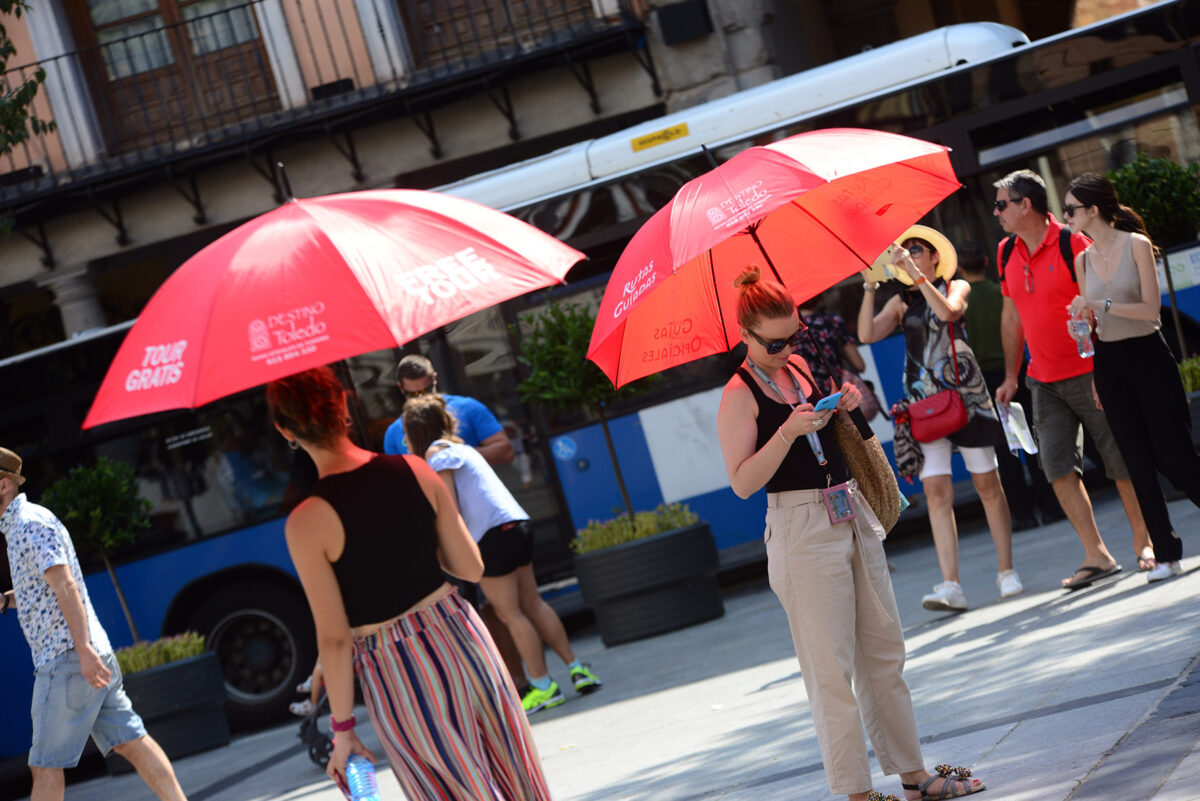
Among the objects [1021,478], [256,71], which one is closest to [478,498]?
[1021,478]

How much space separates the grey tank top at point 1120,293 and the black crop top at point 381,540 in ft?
13.2

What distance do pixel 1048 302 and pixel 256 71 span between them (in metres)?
11.3

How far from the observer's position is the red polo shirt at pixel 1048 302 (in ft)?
23.2

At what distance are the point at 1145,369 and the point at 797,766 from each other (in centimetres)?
Answer: 260

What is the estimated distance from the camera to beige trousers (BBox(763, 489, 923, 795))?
429cm

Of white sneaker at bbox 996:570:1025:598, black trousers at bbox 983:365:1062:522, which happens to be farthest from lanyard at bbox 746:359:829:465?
black trousers at bbox 983:365:1062:522

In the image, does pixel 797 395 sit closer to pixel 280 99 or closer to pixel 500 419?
pixel 500 419

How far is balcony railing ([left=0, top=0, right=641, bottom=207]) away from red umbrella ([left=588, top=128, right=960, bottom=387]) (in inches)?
402

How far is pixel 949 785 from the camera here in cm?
441

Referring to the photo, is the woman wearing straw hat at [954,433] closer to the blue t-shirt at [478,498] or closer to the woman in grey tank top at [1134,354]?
the woman in grey tank top at [1134,354]

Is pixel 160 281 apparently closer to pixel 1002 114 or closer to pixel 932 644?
pixel 1002 114

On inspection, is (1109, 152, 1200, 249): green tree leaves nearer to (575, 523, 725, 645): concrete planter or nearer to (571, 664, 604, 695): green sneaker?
(575, 523, 725, 645): concrete planter

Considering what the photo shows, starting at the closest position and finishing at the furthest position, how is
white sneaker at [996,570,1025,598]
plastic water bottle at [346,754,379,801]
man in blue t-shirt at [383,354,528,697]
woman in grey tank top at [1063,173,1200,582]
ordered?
plastic water bottle at [346,754,379,801]
woman in grey tank top at [1063,173,1200,582]
white sneaker at [996,570,1025,598]
man in blue t-shirt at [383,354,528,697]

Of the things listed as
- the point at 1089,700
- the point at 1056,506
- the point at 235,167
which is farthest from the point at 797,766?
the point at 235,167
